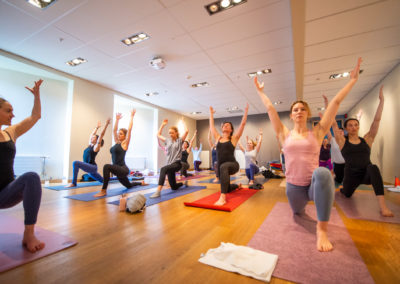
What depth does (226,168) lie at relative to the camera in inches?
105

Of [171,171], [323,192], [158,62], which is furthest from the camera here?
[158,62]

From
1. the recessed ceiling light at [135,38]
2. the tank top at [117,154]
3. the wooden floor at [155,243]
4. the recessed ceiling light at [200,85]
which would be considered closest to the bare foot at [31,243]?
the wooden floor at [155,243]

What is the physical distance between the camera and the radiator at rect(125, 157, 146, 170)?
27.3ft

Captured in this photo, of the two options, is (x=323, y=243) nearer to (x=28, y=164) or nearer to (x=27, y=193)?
(x=27, y=193)

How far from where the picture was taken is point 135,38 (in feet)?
12.0

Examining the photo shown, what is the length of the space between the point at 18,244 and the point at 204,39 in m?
3.89

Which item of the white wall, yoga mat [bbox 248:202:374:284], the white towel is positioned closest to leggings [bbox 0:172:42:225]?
the white towel

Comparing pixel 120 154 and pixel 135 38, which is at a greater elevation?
pixel 135 38

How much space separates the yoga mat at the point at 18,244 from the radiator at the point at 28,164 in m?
4.28

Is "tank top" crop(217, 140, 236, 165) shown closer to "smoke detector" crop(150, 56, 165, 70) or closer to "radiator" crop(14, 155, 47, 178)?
"smoke detector" crop(150, 56, 165, 70)

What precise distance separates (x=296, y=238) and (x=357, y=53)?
14.9 ft

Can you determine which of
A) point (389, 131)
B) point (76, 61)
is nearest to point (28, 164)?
point (76, 61)

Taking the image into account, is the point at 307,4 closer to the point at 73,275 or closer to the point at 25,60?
the point at 73,275

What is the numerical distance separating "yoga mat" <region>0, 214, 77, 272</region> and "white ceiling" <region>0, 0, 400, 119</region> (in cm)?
307
